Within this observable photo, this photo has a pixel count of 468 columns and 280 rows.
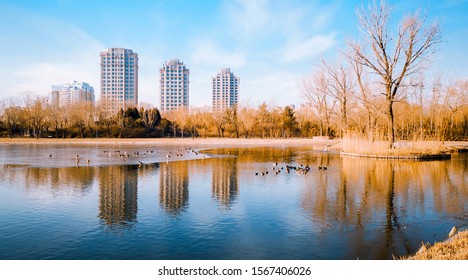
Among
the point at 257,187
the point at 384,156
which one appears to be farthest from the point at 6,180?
the point at 384,156

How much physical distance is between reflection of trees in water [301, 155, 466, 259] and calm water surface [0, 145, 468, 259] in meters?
0.03

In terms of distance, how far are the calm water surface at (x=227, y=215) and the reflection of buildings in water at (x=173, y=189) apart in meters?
0.04

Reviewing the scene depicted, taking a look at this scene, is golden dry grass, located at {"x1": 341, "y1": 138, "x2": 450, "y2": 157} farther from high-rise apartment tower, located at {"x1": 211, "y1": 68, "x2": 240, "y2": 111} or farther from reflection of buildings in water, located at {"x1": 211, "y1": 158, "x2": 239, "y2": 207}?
high-rise apartment tower, located at {"x1": 211, "y1": 68, "x2": 240, "y2": 111}

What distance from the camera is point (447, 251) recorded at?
21.9 ft

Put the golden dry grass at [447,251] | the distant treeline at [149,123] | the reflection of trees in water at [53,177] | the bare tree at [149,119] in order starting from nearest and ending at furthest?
the golden dry grass at [447,251] < the reflection of trees in water at [53,177] < the distant treeline at [149,123] < the bare tree at [149,119]

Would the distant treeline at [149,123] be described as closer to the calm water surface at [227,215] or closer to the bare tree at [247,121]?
the bare tree at [247,121]

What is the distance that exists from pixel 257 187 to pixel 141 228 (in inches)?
249

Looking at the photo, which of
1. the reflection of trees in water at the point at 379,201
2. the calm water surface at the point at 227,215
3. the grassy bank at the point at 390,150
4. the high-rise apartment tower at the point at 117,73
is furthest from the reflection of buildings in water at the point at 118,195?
the high-rise apartment tower at the point at 117,73

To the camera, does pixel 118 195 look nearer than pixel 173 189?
Yes

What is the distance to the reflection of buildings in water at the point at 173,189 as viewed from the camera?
36.7ft

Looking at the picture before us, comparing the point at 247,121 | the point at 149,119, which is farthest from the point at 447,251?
the point at 149,119

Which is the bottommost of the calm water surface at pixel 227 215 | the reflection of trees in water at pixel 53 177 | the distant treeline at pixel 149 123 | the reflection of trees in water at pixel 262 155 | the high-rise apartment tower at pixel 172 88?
the calm water surface at pixel 227 215

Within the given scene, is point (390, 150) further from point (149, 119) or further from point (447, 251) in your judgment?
point (149, 119)

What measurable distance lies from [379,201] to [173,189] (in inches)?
273
